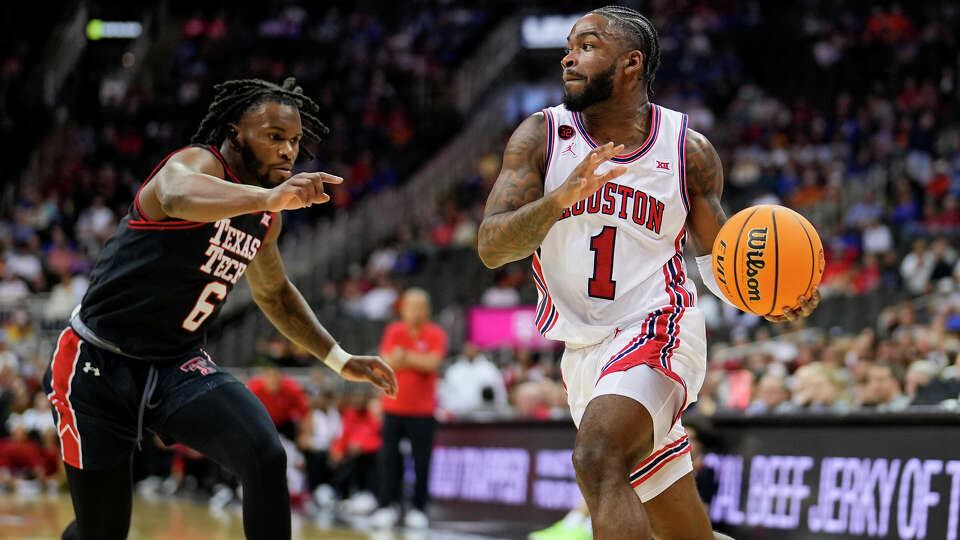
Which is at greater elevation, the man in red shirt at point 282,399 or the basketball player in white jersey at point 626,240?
the basketball player in white jersey at point 626,240

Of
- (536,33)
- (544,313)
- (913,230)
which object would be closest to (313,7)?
(536,33)

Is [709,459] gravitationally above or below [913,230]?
below

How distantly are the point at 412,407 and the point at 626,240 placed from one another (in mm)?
5847

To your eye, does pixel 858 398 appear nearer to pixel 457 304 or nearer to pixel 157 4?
pixel 457 304

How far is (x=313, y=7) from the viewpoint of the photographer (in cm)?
2925

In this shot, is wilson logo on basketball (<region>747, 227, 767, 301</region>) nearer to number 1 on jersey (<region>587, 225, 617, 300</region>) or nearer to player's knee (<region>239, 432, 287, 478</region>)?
number 1 on jersey (<region>587, 225, 617, 300</region>)

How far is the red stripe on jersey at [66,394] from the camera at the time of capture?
450 cm

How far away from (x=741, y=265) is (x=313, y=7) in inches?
1034

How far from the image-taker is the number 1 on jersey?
4.31 meters

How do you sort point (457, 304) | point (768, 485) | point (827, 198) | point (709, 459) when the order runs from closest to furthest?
point (768, 485) → point (709, 459) → point (827, 198) → point (457, 304)

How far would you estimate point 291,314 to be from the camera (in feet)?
16.9

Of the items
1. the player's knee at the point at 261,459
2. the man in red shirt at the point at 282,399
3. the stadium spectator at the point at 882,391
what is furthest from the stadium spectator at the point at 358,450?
the player's knee at the point at 261,459

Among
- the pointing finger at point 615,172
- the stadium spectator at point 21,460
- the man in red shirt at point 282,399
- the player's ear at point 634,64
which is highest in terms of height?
the player's ear at point 634,64

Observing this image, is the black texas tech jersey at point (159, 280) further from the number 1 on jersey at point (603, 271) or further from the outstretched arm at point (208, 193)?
the number 1 on jersey at point (603, 271)
